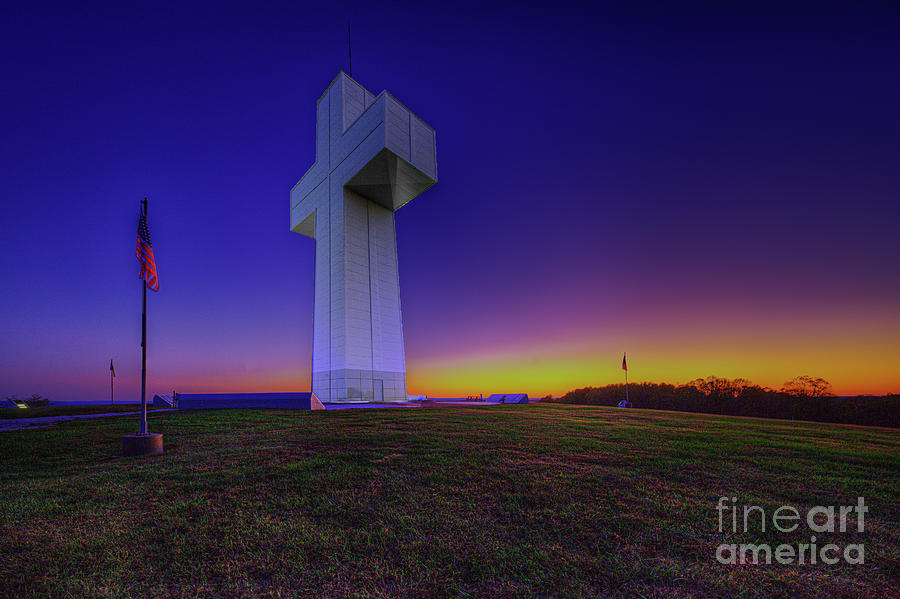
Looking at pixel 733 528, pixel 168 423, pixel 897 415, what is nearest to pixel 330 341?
pixel 168 423

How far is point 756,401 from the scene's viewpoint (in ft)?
140

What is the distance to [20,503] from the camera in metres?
5.58

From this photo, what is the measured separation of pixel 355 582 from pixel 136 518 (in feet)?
11.1

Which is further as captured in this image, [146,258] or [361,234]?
[361,234]

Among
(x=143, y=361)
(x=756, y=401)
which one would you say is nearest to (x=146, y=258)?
(x=143, y=361)

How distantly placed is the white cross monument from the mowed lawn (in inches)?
507

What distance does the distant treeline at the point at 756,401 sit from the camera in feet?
114

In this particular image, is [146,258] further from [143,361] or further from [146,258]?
[143,361]

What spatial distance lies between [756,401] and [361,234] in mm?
45404

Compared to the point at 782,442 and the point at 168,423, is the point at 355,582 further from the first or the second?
the point at 168,423

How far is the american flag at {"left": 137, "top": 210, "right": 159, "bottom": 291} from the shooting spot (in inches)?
353

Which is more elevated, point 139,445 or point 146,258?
point 146,258

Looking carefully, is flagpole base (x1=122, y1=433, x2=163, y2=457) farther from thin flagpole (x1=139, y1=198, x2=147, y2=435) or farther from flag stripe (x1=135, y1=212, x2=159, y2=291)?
flag stripe (x1=135, y1=212, x2=159, y2=291)

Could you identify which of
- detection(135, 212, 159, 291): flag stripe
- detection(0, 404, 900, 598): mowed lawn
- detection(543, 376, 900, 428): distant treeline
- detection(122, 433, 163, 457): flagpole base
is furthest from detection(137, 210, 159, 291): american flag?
detection(543, 376, 900, 428): distant treeline
